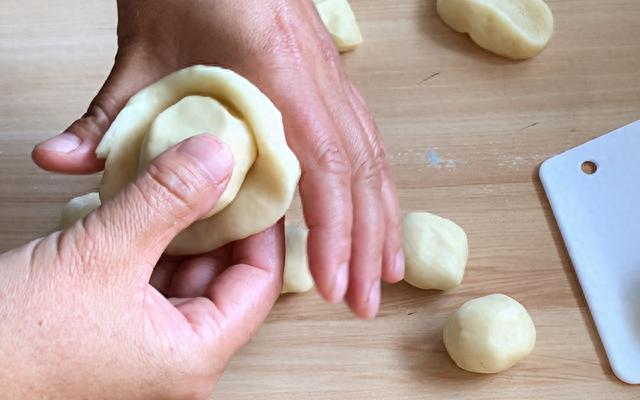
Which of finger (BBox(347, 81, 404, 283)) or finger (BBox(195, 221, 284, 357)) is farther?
finger (BBox(347, 81, 404, 283))

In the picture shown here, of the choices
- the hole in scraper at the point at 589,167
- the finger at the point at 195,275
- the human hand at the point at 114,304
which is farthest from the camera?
the hole in scraper at the point at 589,167

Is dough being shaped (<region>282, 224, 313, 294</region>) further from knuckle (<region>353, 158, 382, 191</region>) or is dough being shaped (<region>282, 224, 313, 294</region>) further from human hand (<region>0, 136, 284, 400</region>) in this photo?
human hand (<region>0, 136, 284, 400</region>)

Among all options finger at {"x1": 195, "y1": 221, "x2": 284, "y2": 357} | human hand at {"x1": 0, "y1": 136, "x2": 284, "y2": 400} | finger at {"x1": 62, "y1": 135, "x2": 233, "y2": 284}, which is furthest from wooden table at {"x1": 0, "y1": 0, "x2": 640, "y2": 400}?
finger at {"x1": 62, "y1": 135, "x2": 233, "y2": 284}

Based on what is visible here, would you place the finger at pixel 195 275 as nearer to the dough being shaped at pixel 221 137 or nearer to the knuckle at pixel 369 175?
the dough being shaped at pixel 221 137

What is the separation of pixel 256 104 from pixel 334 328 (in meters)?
0.47

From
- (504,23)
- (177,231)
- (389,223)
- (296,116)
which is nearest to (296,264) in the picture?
(389,223)

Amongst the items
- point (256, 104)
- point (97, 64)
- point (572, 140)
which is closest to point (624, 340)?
point (572, 140)

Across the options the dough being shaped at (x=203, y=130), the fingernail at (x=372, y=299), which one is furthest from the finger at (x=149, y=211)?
the fingernail at (x=372, y=299)

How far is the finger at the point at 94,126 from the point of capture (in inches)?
42.8

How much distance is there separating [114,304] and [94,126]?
0.35 meters

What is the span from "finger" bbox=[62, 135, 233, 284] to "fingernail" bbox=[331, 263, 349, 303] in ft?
0.86

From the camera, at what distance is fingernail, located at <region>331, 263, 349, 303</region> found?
→ 3.59ft

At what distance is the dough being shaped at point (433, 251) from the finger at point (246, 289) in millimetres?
297

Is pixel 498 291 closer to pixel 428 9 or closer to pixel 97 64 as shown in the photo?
pixel 428 9
